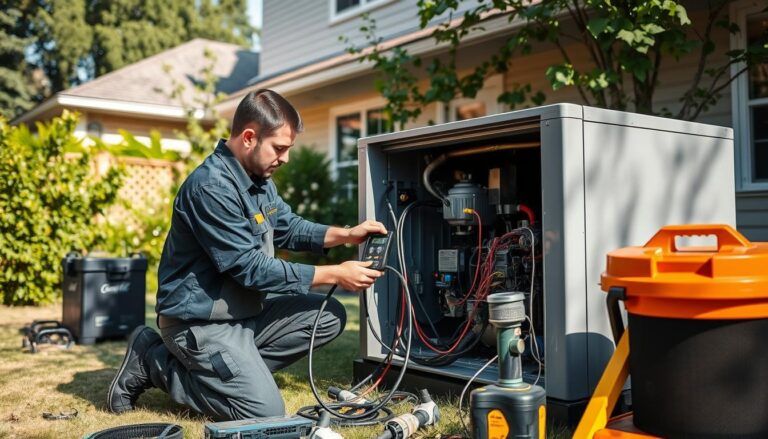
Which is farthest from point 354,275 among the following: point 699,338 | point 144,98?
point 144,98

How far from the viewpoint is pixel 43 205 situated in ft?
20.9

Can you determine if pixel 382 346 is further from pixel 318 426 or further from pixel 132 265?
pixel 132 265

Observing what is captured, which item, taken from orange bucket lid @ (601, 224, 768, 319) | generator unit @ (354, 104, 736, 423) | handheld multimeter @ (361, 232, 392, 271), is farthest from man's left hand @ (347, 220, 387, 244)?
orange bucket lid @ (601, 224, 768, 319)

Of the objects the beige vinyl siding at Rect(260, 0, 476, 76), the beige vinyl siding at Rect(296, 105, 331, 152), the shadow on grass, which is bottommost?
the shadow on grass

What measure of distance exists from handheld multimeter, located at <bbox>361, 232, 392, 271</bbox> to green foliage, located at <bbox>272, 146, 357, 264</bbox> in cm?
571

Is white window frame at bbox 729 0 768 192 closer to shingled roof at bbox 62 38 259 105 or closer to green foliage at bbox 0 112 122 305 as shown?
green foliage at bbox 0 112 122 305

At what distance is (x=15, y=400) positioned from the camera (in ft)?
10.0

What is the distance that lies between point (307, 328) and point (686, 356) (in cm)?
163

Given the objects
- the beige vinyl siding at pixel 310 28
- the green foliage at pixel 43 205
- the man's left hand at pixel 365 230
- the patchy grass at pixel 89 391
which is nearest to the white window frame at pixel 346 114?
the beige vinyl siding at pixel 310 28

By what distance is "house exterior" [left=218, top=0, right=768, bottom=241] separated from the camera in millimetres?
5184

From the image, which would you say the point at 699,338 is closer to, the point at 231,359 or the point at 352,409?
the point at 352,409

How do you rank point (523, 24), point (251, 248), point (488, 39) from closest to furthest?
1. point (251, 248)
2. point (523, 24)
3. point (488, 39)

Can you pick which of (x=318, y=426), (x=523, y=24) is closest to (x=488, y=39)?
(x=523, y=24)

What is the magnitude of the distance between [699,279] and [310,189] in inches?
292
